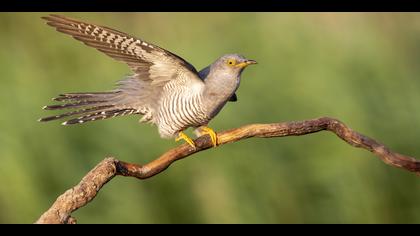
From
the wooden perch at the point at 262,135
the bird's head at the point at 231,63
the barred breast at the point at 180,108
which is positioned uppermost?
the bird's head at the point at 231,63

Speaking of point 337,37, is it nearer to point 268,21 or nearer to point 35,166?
point 268,21

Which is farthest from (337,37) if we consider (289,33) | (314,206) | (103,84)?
(103,84)

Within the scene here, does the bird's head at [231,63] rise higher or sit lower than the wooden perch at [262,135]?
higher

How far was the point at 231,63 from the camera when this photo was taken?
10.6 feet

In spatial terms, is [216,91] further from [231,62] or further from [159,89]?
[159,89]

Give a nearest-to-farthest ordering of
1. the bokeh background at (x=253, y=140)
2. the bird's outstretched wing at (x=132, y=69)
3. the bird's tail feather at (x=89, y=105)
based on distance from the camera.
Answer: the bird's outstretched wing at (x=132, y=69)
the bird's tail feather at (x=89, y=105)
the bokeh background at (x=253, y=140)

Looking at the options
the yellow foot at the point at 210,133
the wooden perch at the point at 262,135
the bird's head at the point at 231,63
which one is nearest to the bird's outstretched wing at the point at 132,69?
the bird's head at the point at 231,63

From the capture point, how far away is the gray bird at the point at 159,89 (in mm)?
3018

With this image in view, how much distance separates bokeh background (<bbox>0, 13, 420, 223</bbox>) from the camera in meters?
4.52

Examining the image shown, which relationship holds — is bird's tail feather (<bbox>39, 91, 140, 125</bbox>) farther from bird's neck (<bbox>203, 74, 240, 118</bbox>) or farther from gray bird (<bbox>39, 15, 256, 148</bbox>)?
bird's neck (<bbox>203, 74, 240, 118</bbox>)

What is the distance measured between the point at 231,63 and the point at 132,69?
1.30 feet

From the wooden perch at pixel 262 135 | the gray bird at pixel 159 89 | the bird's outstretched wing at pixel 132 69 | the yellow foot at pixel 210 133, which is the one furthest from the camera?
the yellow foot at pixel 210 133

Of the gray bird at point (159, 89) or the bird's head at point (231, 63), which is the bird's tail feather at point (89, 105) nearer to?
the gray bird at point (159, 89)

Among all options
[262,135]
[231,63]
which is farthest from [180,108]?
[262,135]
